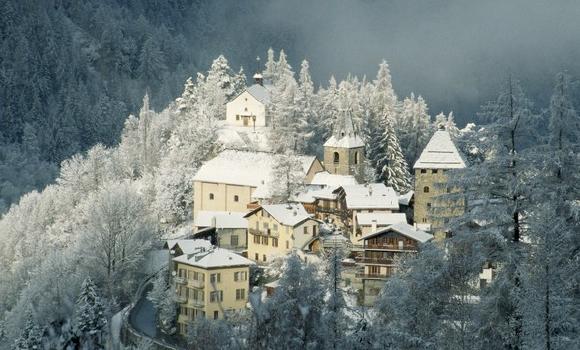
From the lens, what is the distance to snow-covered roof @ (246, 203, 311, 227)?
54919 millimetres

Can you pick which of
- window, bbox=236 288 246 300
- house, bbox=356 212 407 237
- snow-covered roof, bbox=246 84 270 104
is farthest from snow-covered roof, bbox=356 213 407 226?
snow-covered roof, bbox=246 84 270 104

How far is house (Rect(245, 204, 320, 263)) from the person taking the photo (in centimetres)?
5497

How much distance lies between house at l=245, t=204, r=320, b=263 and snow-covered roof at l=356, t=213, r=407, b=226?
3082 mm

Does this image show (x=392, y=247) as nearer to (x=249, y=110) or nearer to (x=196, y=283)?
(x=196, y=283)

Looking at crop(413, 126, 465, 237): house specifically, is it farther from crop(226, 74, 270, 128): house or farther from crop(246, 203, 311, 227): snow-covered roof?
crop(226, 74, 270, 128): house

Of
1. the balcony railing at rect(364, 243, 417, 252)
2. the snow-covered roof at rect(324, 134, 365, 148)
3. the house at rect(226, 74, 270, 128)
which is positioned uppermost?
the house at rect(226, 74, 270, 128)

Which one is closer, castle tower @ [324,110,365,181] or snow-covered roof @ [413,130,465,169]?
snow-covered roof @ [413,130,465,169]

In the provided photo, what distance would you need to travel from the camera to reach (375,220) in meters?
55.7

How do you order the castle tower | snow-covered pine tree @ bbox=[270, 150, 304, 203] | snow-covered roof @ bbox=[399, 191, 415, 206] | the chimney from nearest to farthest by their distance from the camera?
snow-covered roof @ bbox=[399, 191, 415, 206] → snow-covered pine tree @ bbox=[270, 150, 304, 203] → the castle tower → the chimney

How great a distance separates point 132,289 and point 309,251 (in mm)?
13809

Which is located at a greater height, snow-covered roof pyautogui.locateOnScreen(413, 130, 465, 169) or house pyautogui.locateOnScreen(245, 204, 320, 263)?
snow-covered roof pyautogui.locateOnScreen(413, 130, 465, 169)

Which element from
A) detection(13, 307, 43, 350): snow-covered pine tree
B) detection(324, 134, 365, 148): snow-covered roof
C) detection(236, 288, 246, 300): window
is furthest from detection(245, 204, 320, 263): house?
detection(13, 307, 43, 350): snow-covered pine tree

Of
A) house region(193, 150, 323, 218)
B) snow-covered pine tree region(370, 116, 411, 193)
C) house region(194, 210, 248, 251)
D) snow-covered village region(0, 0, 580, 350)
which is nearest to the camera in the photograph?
snow-covered village region(0, 0, 580, 350)

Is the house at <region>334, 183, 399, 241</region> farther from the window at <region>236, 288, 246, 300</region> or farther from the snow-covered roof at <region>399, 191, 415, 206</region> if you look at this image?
the window at <region>236, 288, 246, 300</region>
